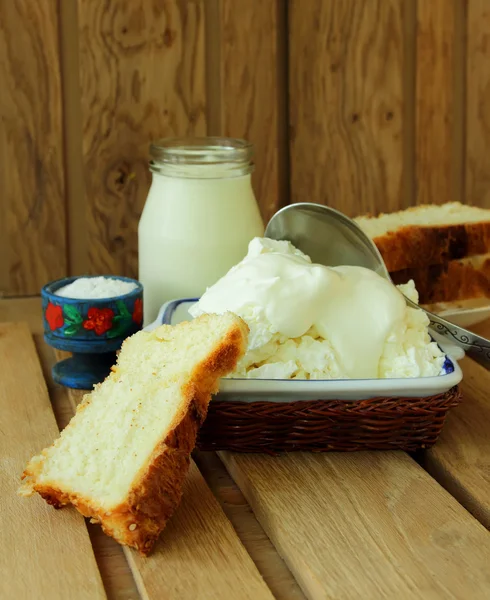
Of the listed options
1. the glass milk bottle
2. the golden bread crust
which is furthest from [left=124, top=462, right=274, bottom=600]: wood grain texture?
the golden bread crust

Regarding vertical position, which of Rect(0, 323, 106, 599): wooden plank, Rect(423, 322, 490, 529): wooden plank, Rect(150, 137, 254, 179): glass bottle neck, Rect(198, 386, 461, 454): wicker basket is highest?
Rect(150, 137, 254, 179): glass bottle neck

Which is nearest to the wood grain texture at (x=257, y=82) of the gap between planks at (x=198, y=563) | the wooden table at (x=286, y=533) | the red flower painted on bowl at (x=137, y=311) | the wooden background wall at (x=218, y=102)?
the wooden background wall at (x=218, y=102)

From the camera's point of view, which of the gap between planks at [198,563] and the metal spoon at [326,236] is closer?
the gap between planks at [198,563]

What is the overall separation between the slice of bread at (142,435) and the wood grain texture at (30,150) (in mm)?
764

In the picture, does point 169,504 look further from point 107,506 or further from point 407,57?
point 407,57

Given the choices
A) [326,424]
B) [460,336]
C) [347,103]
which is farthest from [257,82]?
[326,424]

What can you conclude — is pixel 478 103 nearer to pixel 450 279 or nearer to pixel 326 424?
pixel 450 279

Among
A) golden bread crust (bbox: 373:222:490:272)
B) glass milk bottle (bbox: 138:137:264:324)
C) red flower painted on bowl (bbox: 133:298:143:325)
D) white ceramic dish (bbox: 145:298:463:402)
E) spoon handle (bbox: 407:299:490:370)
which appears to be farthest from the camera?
golden bread crust (bbox: 373:222:490:272)

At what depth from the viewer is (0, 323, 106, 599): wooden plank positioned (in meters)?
0.84

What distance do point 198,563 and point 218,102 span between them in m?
1.10

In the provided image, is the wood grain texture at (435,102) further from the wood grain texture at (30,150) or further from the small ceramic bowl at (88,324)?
the small ceramic bowl at (88,324)

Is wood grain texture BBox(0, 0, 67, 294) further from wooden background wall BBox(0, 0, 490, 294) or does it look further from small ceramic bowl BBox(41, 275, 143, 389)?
small ceramic bowl BBox(41, 275, 143, 389)

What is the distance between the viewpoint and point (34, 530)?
3.05 feet

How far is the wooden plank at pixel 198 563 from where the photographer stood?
83cm
